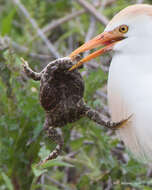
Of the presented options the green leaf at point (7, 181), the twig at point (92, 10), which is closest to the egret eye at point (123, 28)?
the green leaf at point (7, 181)

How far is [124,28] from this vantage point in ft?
4.03

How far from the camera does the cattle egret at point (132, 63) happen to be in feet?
4.01

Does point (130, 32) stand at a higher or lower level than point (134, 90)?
higher

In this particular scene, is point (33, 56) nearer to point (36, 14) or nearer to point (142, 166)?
point (36, 14)

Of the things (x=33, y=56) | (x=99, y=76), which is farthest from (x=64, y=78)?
(x=33, y=56)

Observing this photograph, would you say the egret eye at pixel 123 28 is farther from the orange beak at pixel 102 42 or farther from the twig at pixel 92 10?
the twig at pixel 92 10

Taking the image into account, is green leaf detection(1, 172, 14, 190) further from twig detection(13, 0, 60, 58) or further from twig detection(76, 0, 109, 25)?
twig detection(76, 0, 109, 25)

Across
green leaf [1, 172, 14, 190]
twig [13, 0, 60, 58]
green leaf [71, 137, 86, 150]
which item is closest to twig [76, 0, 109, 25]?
twig [13, 0, 60, 58]

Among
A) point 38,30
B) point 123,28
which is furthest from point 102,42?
point 38,30

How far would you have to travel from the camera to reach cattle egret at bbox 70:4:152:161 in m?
1.22

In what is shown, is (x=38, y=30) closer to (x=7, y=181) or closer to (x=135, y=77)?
(x=7, y=181)

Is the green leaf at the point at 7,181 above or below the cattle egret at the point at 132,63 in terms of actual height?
below

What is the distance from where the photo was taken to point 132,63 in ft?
4.08

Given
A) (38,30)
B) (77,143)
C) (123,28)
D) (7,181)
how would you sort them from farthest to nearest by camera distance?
(38,30), (77,143), (7,181), (123,28)
